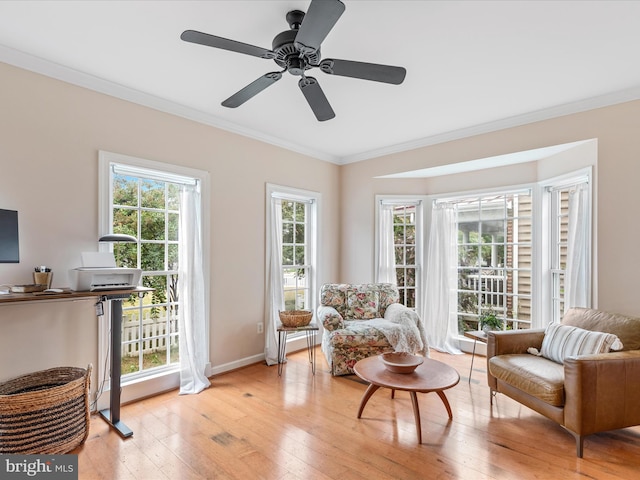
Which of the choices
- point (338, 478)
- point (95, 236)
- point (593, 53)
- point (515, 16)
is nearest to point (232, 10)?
point (515, 16)

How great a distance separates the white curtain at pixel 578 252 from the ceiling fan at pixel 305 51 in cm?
256

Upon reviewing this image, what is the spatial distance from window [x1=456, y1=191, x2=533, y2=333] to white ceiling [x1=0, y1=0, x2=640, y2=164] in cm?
115

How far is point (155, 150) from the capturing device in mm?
3270

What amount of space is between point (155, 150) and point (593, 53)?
3.59m

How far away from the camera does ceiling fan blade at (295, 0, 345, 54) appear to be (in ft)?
4.88

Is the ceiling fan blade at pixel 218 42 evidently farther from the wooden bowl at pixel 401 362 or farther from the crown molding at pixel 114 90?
the wooden bowl at pixel 401 362

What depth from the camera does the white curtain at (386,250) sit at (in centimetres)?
494

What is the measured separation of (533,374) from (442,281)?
Answer: 2122 millimetres

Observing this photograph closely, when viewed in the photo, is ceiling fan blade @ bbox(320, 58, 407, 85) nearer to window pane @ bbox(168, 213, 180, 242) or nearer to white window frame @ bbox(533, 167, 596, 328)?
window pane @ bbox(168, 213, 180, 242)

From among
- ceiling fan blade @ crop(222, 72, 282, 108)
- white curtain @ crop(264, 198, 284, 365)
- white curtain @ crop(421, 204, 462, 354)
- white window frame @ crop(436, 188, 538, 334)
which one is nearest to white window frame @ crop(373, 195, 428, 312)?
white curtain @ crop(421, 204, 462, 354)

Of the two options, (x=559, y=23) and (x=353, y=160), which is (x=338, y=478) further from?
(x=353, y=160)

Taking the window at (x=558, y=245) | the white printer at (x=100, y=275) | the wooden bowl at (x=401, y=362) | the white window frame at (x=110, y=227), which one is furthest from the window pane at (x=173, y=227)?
the window at (x=558, y=245)

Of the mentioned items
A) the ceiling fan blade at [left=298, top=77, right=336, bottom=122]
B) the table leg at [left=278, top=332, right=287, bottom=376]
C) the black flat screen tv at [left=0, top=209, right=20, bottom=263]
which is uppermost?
the ceiling fan blade at [left=298, top=77, right=336, bottom=122]

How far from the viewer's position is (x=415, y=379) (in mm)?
2598
